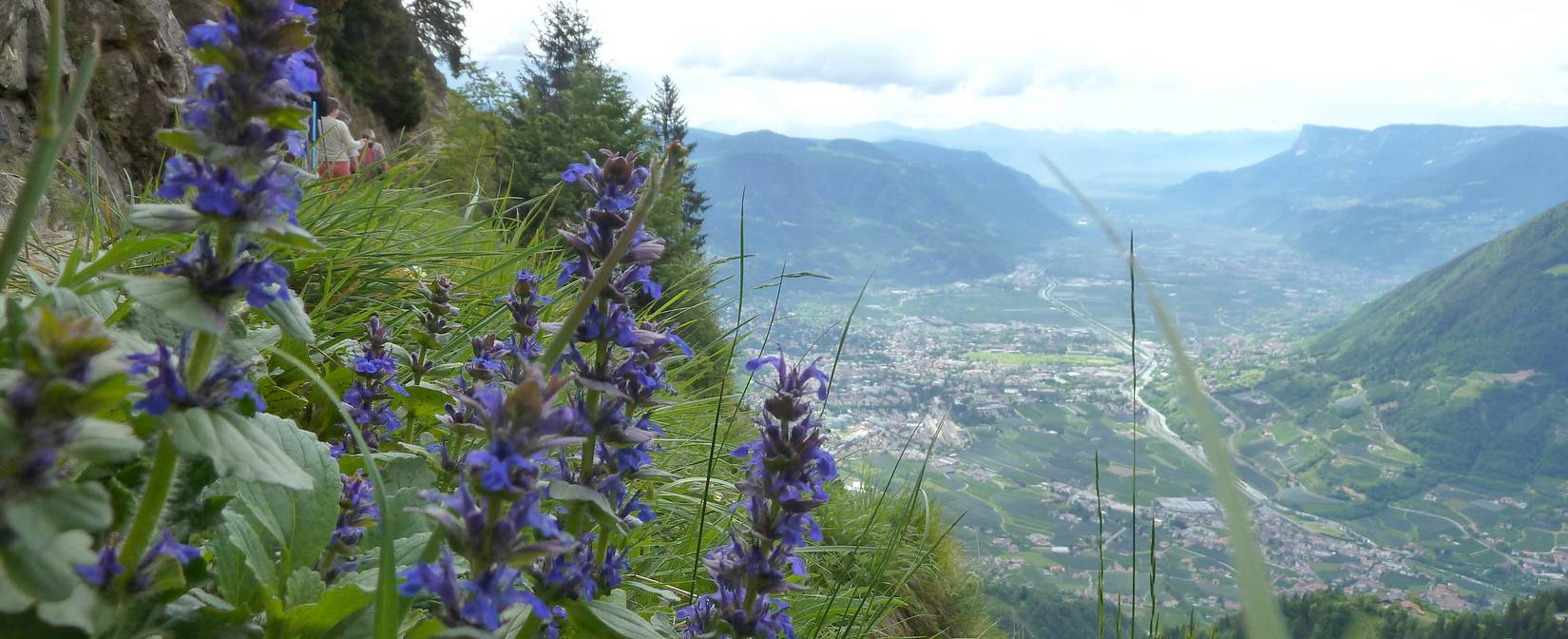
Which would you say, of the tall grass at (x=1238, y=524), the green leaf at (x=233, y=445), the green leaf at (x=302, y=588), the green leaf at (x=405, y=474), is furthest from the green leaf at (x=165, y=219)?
the tall grass at (x=1238, y=524)

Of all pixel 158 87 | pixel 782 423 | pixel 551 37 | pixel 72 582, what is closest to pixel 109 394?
pixel 72 582

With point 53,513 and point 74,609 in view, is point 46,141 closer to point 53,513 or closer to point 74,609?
point 53,513

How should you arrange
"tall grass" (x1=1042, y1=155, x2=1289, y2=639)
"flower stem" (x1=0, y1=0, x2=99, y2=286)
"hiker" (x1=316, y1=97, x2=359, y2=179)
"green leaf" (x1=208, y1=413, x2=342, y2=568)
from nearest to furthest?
"tall grass" (x1=1042, y1=155, x2=1289, y2=639), "flower stem" (x1=0, y1=0, x2=99, y2=286), "green leaf" (x1=208, y1=413, x2=342, y2=568), "hiker" (x1=316, y1=97, x2=359, y2=179)

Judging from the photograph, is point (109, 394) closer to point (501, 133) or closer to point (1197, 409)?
point (1197, 409)

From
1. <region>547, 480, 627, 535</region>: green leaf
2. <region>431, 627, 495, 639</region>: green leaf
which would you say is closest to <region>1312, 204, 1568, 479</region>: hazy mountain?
<region>547, 480, 627, 535</region>: green leaf

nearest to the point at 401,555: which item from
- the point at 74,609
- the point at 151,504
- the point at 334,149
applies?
the point at 151,504

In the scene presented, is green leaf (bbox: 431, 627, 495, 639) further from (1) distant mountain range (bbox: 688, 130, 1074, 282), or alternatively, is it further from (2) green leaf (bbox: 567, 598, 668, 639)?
(1) distant mountain range (bbox: 688, 130, 1074, 282)
